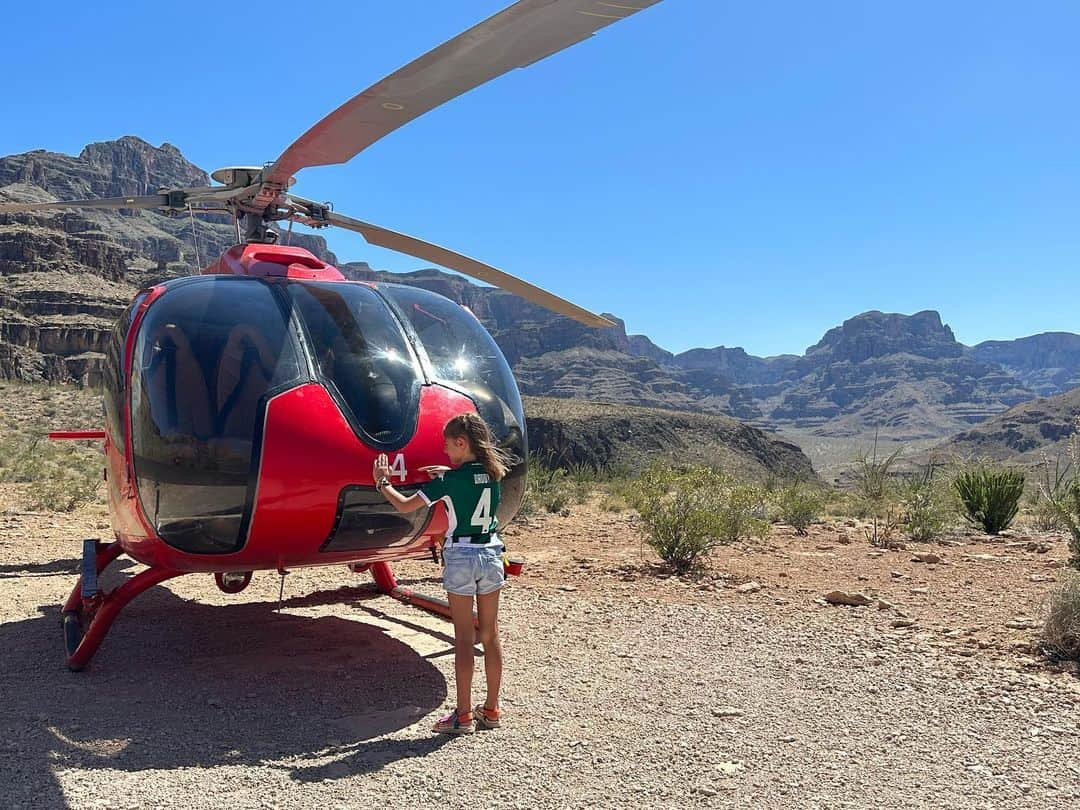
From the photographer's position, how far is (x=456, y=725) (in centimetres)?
447

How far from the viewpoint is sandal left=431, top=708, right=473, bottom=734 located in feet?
14.6

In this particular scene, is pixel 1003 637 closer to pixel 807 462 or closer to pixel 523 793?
pixel 523 793

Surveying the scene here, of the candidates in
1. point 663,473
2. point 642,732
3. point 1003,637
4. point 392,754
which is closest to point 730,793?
point 642,732

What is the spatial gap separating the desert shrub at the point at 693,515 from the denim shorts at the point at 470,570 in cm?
487

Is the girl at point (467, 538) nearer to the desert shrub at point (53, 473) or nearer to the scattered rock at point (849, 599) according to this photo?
the scattered rock at point (849, 599)

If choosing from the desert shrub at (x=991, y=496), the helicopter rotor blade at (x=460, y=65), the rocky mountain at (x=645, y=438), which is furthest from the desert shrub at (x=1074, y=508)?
the rocky mountain at (x=645, y=438)

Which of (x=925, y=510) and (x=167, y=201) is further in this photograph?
(x=925, y=510)

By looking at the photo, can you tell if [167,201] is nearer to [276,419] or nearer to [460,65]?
[276,419]

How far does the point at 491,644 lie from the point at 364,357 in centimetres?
176

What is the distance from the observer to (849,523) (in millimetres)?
13375

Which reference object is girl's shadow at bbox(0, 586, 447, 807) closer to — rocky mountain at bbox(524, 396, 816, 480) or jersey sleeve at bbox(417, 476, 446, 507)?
jersey sleeve at bbox(417, 476, 446, 507)

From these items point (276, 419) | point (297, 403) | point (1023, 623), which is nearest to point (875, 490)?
point (1023, 623)

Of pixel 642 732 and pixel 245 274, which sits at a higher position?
pixel 245 274

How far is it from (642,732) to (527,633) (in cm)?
224
